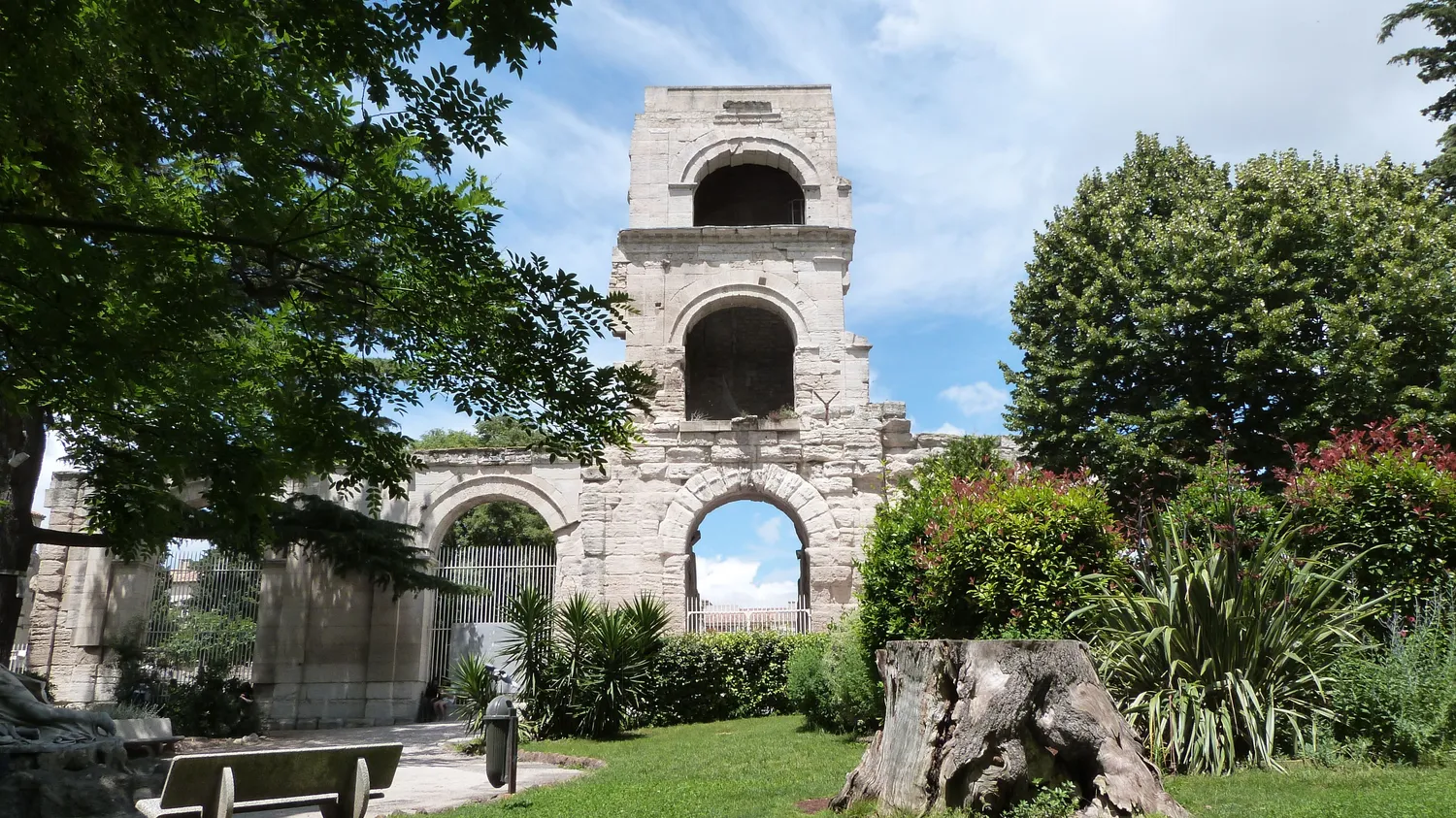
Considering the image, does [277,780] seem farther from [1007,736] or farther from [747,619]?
[747,619]

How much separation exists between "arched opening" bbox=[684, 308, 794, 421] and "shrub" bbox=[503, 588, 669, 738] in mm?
8512

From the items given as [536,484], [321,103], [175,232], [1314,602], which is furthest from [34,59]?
[536,484]

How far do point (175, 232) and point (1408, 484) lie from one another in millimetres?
8790

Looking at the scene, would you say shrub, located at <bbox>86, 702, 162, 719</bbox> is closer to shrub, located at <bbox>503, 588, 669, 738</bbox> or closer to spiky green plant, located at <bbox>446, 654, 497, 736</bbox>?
A: spiky green plant, located at <bbox>446, 654, 497, 736</bbox>

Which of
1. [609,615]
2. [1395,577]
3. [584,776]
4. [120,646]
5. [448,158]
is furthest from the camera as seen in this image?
[120,646]

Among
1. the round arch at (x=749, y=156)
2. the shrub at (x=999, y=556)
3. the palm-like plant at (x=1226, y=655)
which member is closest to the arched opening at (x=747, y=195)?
the round arch at (x=749, y=156)

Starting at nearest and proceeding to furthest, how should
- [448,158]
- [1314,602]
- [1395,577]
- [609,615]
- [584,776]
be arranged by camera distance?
[448,158] → [1314,602] → [1395,577] → [584,776] → [609,615]

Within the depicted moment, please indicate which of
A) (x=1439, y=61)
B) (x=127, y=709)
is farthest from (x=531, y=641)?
(x=1439, y=61)

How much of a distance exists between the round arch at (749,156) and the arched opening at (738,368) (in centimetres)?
388

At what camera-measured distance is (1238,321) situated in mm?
13117

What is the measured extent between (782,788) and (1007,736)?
7.04 feet

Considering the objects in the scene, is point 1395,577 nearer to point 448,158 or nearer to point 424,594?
point 448,158

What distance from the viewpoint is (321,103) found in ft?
18.2

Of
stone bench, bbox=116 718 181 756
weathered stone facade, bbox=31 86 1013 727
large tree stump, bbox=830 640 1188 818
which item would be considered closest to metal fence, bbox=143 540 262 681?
weathered stone facade, bbox=31 86 1013 727
